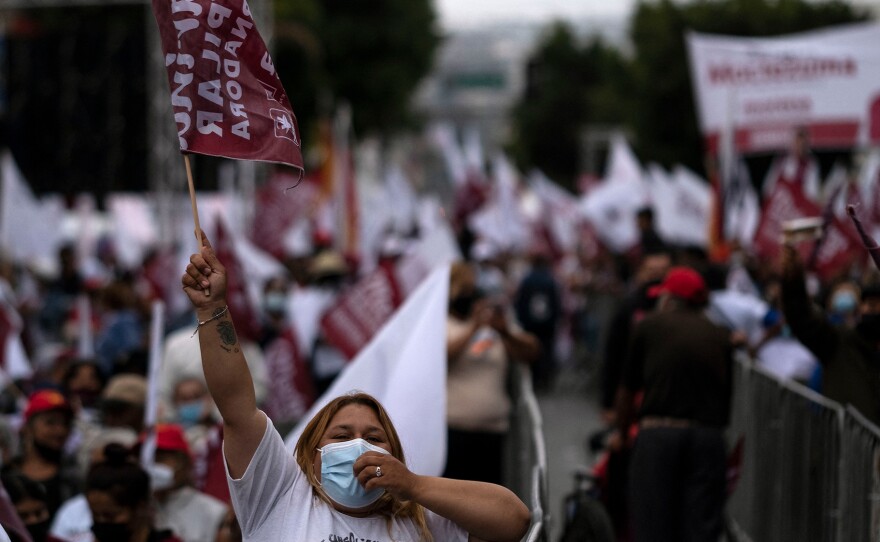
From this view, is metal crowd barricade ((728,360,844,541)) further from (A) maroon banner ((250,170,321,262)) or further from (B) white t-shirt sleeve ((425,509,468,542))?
(A) maroon banner ((250,170,321,262))

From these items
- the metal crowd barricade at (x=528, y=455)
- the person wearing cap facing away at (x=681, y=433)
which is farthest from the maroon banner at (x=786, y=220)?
the person wearing cap facing away at (x=681, y=433)

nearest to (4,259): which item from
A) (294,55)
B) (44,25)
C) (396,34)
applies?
(44,25)

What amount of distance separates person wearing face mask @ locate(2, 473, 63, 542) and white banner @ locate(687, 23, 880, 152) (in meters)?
8.12

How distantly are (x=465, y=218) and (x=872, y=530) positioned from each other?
2068 centimetres

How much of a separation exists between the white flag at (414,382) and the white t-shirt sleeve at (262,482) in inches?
68.1

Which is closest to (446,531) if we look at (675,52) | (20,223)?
(20,223)

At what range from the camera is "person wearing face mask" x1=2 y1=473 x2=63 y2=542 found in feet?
19.4

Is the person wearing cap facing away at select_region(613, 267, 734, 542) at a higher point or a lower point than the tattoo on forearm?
lower

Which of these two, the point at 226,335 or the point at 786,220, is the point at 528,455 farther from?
the point at 786,220

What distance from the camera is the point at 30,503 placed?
5.96 m

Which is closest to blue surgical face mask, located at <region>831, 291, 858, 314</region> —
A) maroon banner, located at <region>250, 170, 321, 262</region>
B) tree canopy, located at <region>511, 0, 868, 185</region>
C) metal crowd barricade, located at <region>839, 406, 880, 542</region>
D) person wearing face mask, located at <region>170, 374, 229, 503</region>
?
metal crowd barricade, located at <region>839, 406, 880, 542</region>

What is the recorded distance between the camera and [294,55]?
54.7 metres

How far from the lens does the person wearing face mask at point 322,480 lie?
12.7 ft

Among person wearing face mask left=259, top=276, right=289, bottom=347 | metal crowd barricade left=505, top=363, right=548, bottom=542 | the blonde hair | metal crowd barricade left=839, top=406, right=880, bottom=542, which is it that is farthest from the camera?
person wearing face mask left=259, top=276, right=289, bottom=347
